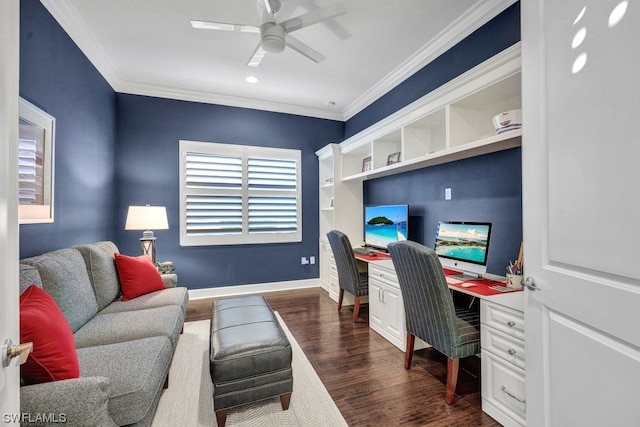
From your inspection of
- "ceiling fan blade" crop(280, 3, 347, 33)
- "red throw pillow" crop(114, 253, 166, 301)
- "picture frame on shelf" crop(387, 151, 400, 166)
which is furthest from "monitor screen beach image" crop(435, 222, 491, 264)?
"red throw pillow" crop(114, 253, 166, 301)

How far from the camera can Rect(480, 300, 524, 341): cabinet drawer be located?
60.2 inches

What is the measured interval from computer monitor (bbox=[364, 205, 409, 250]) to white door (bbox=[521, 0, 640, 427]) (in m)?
1.83

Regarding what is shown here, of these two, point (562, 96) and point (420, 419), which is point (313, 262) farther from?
point (562, 96)

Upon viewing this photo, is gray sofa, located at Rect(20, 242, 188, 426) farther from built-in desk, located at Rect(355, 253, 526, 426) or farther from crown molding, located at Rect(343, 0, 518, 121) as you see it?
crown molding, located at Rect(343, 0, 518, 121)

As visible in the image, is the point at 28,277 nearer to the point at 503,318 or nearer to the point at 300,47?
the point at 300,47

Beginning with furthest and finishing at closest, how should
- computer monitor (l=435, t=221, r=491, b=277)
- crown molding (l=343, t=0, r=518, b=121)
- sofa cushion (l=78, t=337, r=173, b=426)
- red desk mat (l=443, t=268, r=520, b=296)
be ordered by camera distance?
crown molding (l=343, t=0, r=518, b=121) → computer monitor (l=435, t=221, r=491, b=277) → red desk mat (l=443, t=268, r=520, b=296) → sofa cushion (l=78, t=337, r=173, b=426)

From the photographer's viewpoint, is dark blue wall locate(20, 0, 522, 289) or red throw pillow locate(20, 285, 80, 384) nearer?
red throw pillow locate(20, 285, 80, 384)

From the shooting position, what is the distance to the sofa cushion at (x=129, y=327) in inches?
70.4

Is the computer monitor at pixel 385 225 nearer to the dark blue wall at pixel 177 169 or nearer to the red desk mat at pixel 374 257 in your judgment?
the red desk mat at pixel 374 257

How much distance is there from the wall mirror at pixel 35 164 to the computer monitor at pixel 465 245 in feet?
10.3

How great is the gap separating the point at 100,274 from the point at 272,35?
238 centimetres

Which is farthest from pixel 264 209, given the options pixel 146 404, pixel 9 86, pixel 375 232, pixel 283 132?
pixel 9 86

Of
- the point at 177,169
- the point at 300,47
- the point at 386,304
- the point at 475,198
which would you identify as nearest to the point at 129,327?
the point at 386,304

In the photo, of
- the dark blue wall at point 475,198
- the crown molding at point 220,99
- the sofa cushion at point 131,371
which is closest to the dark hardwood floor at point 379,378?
the dark blue wall at point 475,198
